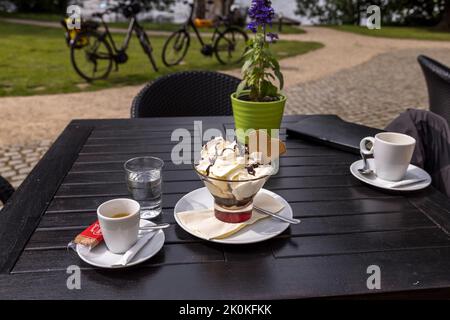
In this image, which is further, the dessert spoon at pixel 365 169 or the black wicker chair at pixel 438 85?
the black wicker chair at pixel 438 85

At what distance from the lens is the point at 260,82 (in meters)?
1.53

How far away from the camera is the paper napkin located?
3.59 feet

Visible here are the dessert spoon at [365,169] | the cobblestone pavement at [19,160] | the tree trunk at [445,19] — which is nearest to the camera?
the dessert spoon at [365,169]

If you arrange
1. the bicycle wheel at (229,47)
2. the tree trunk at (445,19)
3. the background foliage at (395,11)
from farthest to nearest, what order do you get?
the background foliage at (395,11) → the tree trunk at (445,19) → the bicycle wheel at (229,47)

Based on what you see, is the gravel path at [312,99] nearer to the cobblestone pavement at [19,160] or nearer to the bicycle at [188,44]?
the cobblestone pavement at [19,160]

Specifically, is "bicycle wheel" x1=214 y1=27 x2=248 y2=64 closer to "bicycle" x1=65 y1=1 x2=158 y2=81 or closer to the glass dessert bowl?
"bicycle" x1=65 y1=1 x2=158 y2=81

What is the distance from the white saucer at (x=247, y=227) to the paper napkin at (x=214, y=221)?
0.03 feet

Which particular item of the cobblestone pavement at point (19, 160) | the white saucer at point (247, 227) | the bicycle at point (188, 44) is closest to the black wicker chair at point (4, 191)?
the white saucer at point (247, 227)

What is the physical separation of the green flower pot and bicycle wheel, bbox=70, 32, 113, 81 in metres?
5.33

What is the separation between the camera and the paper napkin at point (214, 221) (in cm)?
109

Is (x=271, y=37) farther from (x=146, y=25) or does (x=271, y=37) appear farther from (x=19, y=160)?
(x=146, y=25)

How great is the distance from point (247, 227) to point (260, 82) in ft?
1.93

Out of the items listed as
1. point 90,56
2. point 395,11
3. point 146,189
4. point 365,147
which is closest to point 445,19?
point 395,11

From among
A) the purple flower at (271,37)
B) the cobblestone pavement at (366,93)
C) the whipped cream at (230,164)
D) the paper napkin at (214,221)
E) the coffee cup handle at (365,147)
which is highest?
the purple flower at (271,37)
